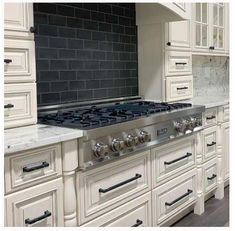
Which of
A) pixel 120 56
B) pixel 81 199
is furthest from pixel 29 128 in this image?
pixel 120 56

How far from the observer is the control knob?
1.67 meters

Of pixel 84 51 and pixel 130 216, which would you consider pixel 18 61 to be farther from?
pixel 130 216

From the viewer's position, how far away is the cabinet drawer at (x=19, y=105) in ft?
5.57

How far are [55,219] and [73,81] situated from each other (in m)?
1.10

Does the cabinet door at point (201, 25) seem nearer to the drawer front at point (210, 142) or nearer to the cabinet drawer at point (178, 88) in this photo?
the cabinet drawer at point (178, 88)

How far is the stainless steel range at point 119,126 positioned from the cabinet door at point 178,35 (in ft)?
2.08

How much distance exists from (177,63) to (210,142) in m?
0.77

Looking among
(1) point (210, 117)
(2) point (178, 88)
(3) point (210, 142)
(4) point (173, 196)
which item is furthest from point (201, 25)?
(4) point (173, 196)

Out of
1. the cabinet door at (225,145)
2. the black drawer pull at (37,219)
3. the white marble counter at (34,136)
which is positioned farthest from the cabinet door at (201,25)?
the black drawer pull at (37,219)

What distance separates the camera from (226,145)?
3.38 metres

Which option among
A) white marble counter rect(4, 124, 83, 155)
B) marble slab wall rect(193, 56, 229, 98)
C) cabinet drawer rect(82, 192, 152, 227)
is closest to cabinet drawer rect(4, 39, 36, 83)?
white marble counter rect(4, 124, 83, 155)

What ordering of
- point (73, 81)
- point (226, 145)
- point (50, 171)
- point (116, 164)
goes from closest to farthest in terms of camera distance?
point (50, 171), point (116, 164), point (73, 81), point (226, 145)

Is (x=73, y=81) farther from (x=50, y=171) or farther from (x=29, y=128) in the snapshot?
(x=50, y=171)

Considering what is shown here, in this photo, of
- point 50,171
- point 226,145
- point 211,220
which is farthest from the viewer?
point 226,145
